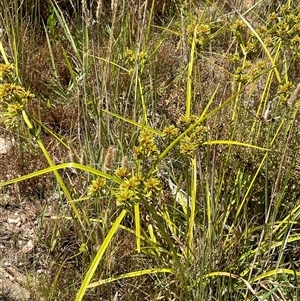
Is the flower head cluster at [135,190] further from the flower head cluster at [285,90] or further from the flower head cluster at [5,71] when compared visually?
the flower head cluster at [285,90]

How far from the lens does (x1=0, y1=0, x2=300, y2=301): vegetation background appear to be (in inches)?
41.7

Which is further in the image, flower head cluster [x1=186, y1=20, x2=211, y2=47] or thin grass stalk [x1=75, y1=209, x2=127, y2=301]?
flower head cluster [x1=186, y1=20, x2=211, y2=47]

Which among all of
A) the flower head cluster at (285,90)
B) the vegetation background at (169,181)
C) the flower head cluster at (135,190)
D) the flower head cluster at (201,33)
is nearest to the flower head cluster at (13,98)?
the vegetation background at (169,181)

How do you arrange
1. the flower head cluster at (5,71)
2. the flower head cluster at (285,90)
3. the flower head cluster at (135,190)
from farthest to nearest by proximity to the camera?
1. the flower head cluster at (285,90)
2. the flower head cluster at (5,71)
3. the flower head cluster at (135,190)

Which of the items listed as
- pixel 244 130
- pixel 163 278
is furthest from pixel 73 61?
pixel 163 278

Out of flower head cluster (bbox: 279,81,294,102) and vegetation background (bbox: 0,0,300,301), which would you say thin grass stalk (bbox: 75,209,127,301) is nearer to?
vegetation background (bbox: 0,0,300,301)

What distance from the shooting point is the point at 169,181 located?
1.46m

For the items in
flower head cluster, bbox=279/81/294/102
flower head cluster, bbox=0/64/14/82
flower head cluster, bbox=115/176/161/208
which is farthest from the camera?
flower head cluster, bbox=279/81/294/102

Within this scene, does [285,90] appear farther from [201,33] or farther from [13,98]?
[13,98]

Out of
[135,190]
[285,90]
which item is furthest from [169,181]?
[135,190]

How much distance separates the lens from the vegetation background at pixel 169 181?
1.06 meters

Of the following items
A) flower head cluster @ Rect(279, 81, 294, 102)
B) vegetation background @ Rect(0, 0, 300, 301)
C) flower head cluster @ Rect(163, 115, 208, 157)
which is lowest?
vegetation background @ Rect(0, 0, 300, 301)

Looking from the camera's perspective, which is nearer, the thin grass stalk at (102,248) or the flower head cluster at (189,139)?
the thin grass stalk at (102,248)

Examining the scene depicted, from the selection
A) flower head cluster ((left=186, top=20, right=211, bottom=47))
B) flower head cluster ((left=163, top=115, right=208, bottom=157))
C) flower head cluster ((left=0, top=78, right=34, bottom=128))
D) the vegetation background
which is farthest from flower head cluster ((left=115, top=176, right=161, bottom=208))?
flower head cluster ((left=186, top=20, right=211, bottom=47))
